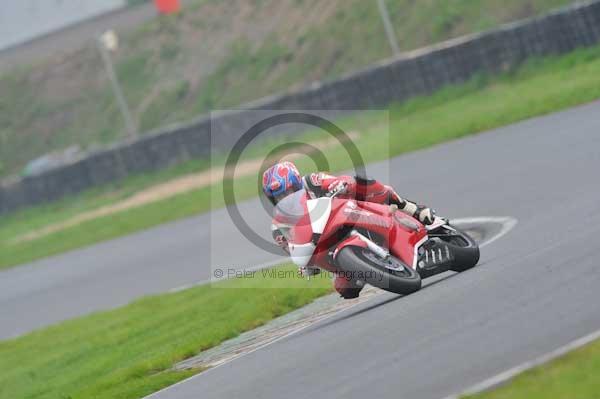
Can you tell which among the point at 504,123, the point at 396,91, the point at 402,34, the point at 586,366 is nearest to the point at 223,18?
the point at 402,34

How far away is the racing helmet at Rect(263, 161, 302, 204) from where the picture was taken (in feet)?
30.0

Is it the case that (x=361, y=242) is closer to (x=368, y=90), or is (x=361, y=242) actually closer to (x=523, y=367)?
(x=523, y=367)

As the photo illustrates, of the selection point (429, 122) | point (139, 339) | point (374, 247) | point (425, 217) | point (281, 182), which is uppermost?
point (429, 122)

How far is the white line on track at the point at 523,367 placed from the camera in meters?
5.82

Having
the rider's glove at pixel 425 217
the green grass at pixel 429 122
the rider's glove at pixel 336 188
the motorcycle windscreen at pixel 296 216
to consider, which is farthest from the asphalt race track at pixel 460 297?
the green grass at pixel 429 122

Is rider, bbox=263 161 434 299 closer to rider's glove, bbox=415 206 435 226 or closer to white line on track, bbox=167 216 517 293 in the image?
rider's glove, bbox=415 206 435 226

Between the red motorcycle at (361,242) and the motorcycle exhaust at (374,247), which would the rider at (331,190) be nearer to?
the red motorcycle at (361,242)

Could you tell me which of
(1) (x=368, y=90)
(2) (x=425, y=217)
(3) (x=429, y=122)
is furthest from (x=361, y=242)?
(1) (x=368, y=90)

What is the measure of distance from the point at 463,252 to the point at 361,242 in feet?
3.71

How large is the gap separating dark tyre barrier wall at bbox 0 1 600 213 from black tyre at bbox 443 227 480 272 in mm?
12860

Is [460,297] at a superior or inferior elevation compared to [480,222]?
inferior

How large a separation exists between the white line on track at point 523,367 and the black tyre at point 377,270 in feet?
9.09

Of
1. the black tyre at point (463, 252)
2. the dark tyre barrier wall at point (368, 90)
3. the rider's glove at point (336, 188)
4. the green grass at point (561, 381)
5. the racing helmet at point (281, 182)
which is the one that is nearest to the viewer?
the green grass at point (561, 381)

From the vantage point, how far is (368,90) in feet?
81.1
